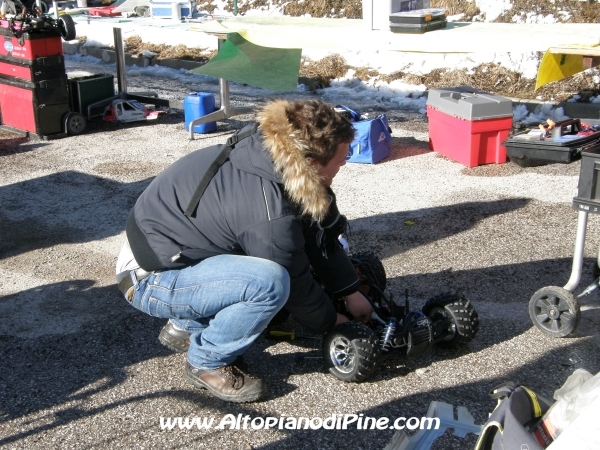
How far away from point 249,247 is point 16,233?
3073 millimetres

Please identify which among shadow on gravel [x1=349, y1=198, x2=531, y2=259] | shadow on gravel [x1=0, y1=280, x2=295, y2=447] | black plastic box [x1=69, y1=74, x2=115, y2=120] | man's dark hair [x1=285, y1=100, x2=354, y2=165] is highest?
man's dark hair [x1=285, y1=100, x2=354, y2=165]

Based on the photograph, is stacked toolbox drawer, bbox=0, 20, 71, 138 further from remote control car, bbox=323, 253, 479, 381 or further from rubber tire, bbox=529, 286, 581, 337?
rubber tire, bbox=529, 286, 581, 337

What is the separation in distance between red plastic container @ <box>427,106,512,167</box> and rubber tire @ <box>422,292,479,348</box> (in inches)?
123

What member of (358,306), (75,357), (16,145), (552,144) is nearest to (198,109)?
(16,145)

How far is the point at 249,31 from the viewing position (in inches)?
227

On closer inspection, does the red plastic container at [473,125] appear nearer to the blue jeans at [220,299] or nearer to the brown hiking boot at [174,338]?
the brown hiking boot at [174,338]

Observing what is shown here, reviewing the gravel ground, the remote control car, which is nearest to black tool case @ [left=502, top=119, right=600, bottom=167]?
the gravel ground

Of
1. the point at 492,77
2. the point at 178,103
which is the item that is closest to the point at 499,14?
the point at 492,77

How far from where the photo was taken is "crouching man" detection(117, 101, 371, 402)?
3137 mm

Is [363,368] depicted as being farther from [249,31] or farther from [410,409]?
[249,31]

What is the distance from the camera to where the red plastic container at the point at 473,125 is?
658 centimetres

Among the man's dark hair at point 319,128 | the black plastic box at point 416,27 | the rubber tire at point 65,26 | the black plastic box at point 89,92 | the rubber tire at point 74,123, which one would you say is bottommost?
the rubber tire at point 74,123

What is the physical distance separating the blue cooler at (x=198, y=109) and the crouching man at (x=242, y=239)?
15.6ft

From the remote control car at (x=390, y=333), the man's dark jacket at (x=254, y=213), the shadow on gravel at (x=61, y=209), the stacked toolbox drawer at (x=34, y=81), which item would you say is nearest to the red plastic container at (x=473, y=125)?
the shadow on gravel at (x=61, y=209)
